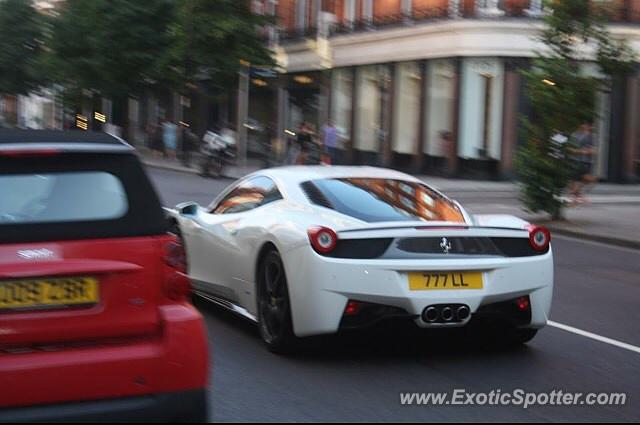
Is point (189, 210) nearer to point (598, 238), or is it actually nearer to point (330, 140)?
point (598, 238)

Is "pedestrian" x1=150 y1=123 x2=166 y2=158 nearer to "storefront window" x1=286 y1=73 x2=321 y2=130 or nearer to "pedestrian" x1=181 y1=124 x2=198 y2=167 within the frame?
"pedestrian" x1=181 y1=124 x2=198 y2=167

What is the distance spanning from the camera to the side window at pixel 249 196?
764 centimetres

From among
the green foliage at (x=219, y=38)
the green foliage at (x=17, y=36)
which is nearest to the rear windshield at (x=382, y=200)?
the green foliage at (x=219, y=38)

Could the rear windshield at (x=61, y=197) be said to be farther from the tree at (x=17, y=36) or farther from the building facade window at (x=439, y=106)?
the tree at (x=17, y=36)

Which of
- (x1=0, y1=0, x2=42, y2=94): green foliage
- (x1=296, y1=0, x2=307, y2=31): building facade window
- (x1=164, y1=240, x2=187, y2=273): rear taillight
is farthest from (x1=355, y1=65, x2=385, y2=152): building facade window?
(x1=164, y1=240, x2=187, y2=273): rear taillight

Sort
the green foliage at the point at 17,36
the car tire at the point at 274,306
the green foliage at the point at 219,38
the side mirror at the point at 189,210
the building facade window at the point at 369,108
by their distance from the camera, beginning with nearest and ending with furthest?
the car tire at the point at 274,306
the side mirror at the point at 189,210
the green foliage at the point at 219,38
the building facade window at the point at 369,108
the green foliage at the point at 17,36

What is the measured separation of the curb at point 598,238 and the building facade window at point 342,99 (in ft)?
69.0

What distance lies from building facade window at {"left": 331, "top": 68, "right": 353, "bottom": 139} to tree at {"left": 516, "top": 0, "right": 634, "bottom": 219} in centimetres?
1997

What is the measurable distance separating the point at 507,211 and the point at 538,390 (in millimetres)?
14995

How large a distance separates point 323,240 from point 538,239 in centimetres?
161

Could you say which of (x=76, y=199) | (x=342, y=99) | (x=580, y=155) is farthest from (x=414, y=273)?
(x=342, y=99)

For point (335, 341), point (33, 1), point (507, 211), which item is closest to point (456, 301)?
point (335, 341)

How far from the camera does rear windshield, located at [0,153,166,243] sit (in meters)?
4.27

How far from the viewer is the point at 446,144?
3186cm
